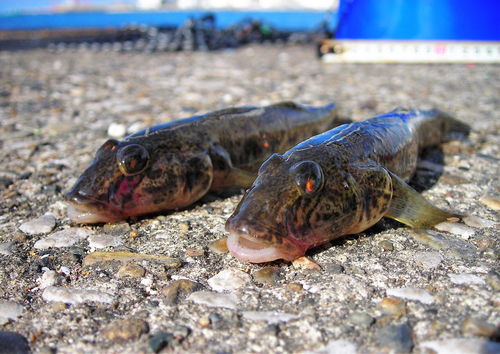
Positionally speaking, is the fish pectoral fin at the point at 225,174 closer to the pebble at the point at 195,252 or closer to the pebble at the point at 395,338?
the pebble at the point at 195,252

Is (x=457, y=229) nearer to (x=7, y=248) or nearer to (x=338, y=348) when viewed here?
(x=338, y=348)

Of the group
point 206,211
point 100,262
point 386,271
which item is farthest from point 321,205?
point 100,262

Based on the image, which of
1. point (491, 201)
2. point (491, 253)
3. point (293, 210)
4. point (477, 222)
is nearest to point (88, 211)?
point (293, 210)

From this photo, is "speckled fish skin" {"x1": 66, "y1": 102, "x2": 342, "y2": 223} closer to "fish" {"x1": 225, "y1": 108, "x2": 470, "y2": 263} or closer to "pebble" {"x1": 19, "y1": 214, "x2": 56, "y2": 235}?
"pebble" {"x1": 19, "y1": 214, "x2": 56, "y2": 235}

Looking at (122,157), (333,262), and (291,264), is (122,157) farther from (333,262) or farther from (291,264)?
(333,262)

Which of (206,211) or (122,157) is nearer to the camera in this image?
(122,157)

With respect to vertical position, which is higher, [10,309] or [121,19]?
[10,309]
